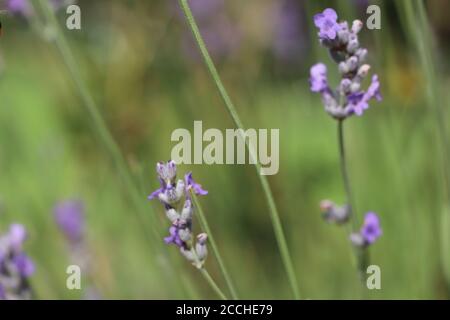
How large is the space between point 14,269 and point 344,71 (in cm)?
52

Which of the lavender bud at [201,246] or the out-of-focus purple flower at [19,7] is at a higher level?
the out-of-focus purple flower at [19,7]

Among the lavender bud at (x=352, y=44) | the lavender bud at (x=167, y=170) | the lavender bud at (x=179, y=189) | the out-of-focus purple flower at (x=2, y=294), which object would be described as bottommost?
the out-of-focus purple flower at (x=2, y=294)

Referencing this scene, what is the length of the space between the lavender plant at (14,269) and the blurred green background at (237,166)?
0.20 metres

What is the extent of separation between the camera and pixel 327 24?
849mm

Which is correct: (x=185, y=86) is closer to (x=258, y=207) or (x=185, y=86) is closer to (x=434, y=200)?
(x=258, y=207)

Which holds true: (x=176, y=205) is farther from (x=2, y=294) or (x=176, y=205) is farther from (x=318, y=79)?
(x=2, y=294)

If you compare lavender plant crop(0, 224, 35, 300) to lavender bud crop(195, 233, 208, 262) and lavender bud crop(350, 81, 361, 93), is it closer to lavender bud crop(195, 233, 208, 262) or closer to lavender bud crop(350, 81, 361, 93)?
lavender bud crop(195, 233, 208, 262)

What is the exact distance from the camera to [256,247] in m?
1.81


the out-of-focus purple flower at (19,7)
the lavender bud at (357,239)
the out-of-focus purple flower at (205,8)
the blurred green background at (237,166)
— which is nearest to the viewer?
the lavender bud at (357,239)

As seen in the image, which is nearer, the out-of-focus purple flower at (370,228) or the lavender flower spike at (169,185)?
the lavender flower spike at (169,185)

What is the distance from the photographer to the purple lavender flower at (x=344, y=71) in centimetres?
84

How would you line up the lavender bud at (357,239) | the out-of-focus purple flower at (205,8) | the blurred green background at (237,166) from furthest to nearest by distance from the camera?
the out-of-focus purple flower at (205,8), the blurred green background at (237,166), the lavender bud at (357,239)

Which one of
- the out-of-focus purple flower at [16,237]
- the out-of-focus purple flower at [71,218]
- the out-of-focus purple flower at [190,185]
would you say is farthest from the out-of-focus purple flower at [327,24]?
the out-of-focus purple flower at [71,218]

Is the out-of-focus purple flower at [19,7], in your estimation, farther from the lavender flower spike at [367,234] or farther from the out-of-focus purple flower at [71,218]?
the lavender flower spike at [367,234]
